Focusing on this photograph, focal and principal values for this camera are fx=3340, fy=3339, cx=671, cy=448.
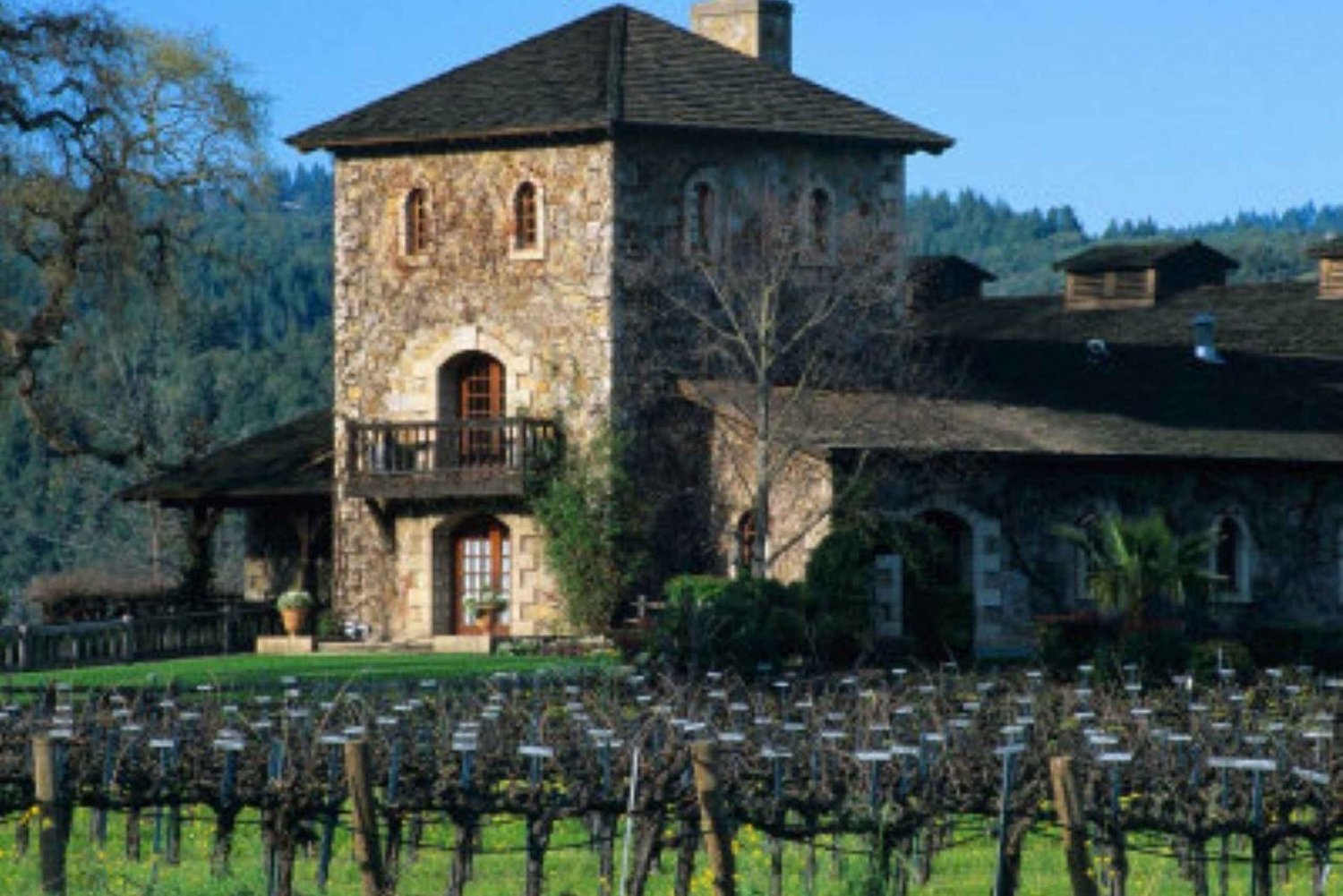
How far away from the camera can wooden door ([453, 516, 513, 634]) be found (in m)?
49.9

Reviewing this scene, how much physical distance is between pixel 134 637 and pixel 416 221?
7.57 metres

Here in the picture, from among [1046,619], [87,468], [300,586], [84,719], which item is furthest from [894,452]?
[87,468]

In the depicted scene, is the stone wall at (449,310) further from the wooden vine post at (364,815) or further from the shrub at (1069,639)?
the wooden vine post at (364,815)

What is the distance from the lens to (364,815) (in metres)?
21.8

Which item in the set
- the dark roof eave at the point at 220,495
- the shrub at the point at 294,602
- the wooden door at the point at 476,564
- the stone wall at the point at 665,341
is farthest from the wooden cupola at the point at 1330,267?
the shrub at the point at 294,602

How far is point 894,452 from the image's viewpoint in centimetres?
4659

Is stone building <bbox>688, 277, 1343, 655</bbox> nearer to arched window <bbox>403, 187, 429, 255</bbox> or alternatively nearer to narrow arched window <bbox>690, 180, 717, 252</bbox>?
narrow arched window <bbox>690, 180, 717, 252</bbox>

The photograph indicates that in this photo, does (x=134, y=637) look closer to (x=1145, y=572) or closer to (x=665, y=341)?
(x=665, y=341)

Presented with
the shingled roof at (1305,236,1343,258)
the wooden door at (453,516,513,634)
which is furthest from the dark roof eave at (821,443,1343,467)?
the shingled roof at (1305,236,1343,258)

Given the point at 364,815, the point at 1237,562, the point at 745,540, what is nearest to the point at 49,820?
the point at 364,815

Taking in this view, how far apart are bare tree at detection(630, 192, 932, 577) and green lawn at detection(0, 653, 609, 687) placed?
4743 mm

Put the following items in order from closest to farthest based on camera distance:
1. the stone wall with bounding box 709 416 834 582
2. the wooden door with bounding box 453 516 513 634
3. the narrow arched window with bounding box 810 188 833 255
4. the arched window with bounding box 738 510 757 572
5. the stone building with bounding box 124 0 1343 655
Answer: the stone wall with bounding box 709 416 834 582 → the stone building with bounding box 124 0 1343 655 → the arched window with bounding box 738 510 757 572 → the wooden door with bounding box 453 516 513 634 → the narrow arched window with bounding box 810 188 833 255

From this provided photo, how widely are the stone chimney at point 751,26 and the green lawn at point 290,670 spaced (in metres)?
13.5

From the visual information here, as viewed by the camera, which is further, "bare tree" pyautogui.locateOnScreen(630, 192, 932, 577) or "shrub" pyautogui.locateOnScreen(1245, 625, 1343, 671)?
"bare tree" pyautogui.locateOnScreen(630, 192, 932, 577)
